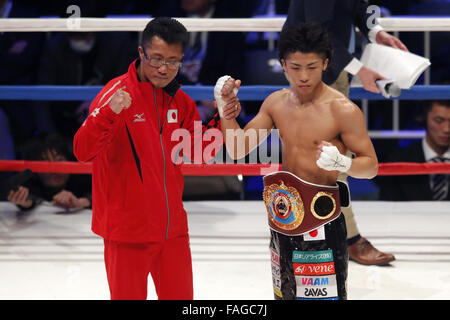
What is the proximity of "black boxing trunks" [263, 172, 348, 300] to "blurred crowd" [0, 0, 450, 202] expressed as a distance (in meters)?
2.15

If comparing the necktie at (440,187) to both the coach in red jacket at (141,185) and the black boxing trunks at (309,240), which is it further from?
Answer: the coach in red jacket at (141,185)

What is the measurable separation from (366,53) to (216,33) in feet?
5.49

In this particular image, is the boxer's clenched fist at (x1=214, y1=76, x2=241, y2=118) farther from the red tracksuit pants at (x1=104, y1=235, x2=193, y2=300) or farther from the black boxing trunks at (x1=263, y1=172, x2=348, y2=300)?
the red tracksuit pants at (x1=104, y1=235, x2=193, y2=300)

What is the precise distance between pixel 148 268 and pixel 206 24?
161cm

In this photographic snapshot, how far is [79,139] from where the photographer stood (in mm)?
1917

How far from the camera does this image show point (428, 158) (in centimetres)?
427

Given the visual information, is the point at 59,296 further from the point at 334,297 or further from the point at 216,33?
the point at 216,33

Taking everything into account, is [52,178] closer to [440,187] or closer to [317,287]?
[440,187]

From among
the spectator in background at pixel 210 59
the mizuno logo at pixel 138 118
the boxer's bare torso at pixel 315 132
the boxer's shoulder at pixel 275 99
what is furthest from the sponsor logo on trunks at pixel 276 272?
the spectator in background at pixel 210 59

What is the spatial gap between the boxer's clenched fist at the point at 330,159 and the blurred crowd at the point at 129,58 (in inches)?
87.8

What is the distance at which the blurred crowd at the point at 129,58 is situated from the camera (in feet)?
14.3

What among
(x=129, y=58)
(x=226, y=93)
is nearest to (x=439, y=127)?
(x=129, y=58)

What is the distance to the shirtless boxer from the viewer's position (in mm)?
2082

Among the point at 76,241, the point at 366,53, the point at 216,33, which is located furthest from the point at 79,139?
the point at 216,33
